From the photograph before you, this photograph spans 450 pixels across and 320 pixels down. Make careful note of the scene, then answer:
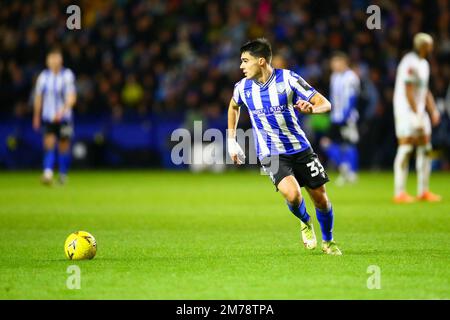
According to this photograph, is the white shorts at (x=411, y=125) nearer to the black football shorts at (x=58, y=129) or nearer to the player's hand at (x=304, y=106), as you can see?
the player's hand at (x=304, y=106)

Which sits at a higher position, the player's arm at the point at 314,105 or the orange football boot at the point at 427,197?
the player's arm at the point at 314,105

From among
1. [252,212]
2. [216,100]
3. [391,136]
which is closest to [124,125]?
[216,100]

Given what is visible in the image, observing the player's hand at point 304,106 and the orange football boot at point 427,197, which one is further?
the orange football boot at point 427,197

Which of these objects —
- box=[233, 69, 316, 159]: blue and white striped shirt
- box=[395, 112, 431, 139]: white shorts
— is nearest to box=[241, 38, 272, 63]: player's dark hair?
box=[233, 69, 316, 159]: blue and white striped shirt

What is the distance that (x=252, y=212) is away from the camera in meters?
13.3

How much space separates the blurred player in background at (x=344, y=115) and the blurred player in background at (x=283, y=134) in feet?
34.0

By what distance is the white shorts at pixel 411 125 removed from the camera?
1416 cm

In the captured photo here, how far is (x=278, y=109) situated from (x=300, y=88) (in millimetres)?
294

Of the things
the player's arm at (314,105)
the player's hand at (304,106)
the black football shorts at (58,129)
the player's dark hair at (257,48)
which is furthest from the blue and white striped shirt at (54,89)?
the player's hand at (304,106)

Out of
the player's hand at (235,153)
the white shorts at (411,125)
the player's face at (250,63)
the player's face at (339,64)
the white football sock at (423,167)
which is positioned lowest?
the white football sock at (423,167)

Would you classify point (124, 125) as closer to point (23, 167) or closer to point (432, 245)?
point (23, 167)

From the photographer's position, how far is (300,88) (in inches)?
346

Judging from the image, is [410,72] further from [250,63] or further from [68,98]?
[68,98]

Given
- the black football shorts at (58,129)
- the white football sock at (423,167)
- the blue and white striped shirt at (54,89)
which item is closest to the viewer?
the white football sock at (423,167)
